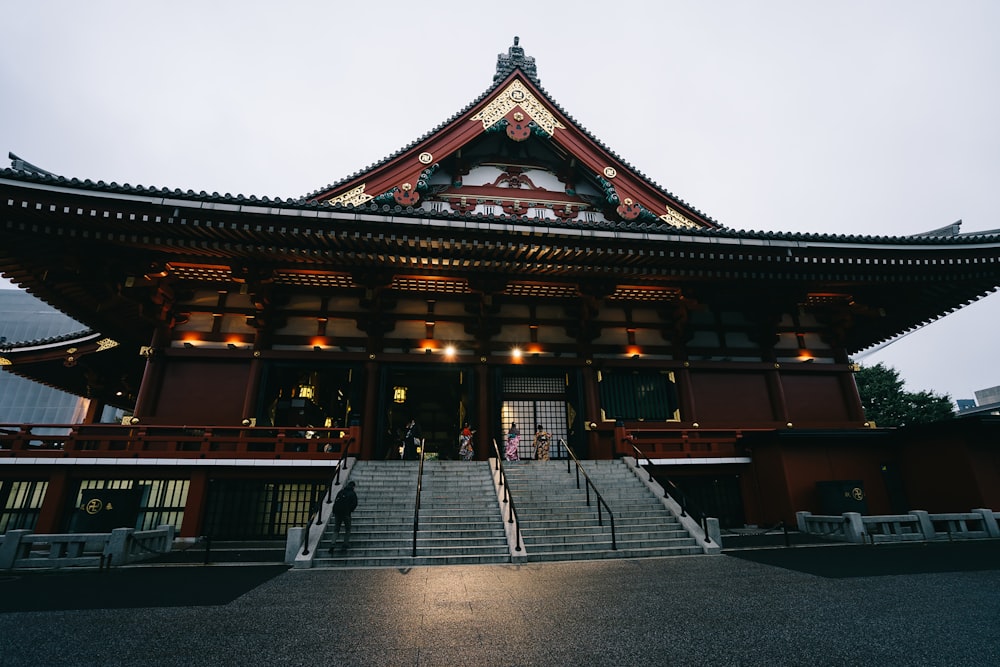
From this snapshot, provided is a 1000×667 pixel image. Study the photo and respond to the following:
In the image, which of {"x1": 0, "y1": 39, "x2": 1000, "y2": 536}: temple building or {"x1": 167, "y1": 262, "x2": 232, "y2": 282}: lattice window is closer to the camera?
{"x1": 0, "y1": 39, "x2": 1000, "y2": 536}: temple building

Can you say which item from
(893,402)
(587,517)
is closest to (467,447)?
(587,517)

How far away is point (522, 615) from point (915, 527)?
9.96m

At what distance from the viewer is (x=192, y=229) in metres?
9.73

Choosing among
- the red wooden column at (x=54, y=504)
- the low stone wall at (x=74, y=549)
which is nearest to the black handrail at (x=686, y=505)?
the low stone wall at (x=74, y=549)

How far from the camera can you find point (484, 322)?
13.2 meters

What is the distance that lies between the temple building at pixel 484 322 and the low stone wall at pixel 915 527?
64 centimetres

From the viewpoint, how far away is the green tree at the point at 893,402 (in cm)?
3206

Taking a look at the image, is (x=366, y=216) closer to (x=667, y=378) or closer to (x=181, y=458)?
(x=181, y=458)

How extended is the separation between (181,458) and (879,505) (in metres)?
16.8

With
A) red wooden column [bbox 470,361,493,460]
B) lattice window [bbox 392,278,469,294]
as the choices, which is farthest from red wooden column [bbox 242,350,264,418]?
red wooden column [bbox 470,361,493,460]

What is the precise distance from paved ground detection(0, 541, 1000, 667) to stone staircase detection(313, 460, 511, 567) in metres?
0.60

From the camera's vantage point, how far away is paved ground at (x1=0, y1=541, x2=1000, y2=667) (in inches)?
133

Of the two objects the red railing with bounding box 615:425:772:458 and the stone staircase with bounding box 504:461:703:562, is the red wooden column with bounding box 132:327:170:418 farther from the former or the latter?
the red railing with bounding box 615:425:772:458

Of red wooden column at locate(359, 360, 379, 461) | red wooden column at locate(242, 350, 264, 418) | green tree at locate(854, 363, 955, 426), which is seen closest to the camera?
red wooden column at locate(242, 350, 264, 418)
